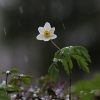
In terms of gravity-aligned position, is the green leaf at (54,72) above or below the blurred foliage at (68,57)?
below

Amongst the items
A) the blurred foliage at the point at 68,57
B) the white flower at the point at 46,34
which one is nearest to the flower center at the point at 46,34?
the white flower at the point at 46,34

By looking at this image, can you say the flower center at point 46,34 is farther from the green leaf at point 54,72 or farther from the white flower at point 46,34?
the green leaf at point 54,72

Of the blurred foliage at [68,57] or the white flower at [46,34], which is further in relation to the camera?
the white flower at [46,34]

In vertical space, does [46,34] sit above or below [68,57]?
above

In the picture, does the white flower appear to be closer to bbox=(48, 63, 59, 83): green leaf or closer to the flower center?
the flower center

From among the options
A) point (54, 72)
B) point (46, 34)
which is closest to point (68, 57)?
point (54, 72)

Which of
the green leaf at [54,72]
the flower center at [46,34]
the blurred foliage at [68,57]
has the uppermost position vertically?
the flower center at [46,34]

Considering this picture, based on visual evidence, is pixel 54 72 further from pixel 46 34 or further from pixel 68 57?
pixel 46 34

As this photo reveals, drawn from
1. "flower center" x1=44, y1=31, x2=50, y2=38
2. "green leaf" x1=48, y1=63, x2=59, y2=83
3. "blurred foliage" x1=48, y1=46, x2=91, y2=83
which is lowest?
"green leaf" x1=48, y1=63, x2=59, y2=83

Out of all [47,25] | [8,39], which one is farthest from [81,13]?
[47,25]

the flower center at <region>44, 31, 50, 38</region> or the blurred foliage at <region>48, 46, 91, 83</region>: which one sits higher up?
the flower center at <region>44, 31, 50, 38</region>

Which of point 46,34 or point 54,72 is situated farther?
point 46,34

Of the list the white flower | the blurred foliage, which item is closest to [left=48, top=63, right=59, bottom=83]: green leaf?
the blurred foliage
